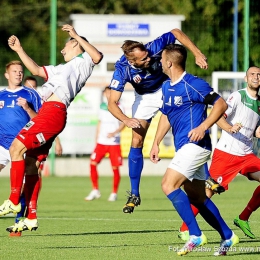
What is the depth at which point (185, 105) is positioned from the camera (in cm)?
984

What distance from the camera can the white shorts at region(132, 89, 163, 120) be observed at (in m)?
12.3

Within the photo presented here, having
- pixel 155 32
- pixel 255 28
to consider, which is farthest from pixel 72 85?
pixel 155 32

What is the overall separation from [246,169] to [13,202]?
3638 millimetres

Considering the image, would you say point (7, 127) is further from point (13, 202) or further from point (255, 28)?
point (255, 28)

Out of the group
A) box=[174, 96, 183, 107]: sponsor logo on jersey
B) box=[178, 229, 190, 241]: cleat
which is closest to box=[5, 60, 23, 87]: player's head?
box=[178, 229, 190, 241]: cleat

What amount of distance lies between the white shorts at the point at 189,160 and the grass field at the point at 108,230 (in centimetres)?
95

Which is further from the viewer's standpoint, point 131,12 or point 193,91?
point 131,12

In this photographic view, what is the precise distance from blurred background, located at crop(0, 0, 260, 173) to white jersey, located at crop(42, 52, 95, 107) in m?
12.3

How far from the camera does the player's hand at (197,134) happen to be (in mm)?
9344

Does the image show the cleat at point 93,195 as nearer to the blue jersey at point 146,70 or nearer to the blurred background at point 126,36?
Result: the blurred background at point 126,36

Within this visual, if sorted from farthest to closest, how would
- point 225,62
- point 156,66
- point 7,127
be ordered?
point 225,62
point 7,127
point 156,66

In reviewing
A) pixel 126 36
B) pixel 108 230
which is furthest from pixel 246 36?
pixel 108 230

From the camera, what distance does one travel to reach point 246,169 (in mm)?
12562

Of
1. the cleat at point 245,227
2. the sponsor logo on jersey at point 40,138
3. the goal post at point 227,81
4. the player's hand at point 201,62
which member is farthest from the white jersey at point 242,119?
the goal post at point 227,81
